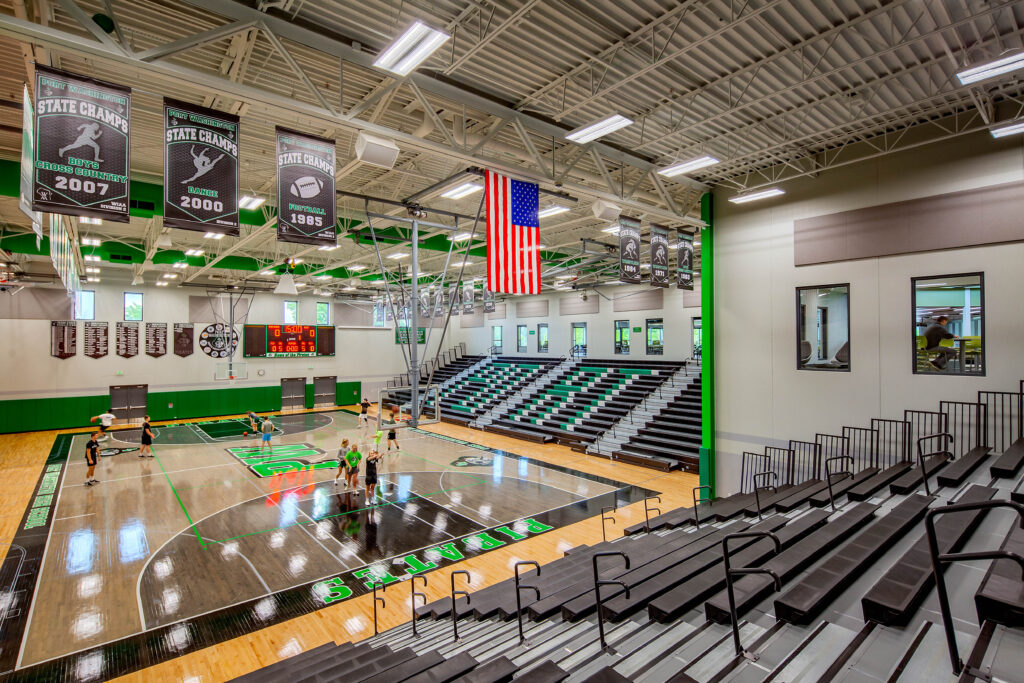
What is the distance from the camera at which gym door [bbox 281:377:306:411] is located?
27.9 meters

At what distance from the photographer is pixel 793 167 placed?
9773 mm

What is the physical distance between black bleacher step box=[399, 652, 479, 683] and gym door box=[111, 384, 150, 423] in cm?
2607

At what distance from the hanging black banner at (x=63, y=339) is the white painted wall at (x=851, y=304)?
1047 inches

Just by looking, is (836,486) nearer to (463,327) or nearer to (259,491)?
(259,491)

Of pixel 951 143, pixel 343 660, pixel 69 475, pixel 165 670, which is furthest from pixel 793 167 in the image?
pixel 69 475

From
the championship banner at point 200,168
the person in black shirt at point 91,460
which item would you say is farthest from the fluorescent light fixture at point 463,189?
the person in black shirt at point 91,460

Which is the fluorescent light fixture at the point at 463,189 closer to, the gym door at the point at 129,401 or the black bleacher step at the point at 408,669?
the black bleacher step at the point at 408,669

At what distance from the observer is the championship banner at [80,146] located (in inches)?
161

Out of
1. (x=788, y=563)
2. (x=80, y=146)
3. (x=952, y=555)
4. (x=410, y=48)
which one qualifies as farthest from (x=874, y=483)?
(x=80, y=146)

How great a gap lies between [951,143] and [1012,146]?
79 cm

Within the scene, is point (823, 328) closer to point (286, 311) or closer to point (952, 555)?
point (952, 555)

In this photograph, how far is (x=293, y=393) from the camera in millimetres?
28188

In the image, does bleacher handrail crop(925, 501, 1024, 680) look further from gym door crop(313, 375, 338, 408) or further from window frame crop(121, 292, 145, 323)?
gym door crop(313, 375, 338, 408)

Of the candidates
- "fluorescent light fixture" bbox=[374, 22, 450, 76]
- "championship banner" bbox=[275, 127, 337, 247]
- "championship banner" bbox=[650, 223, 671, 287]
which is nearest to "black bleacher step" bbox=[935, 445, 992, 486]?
"championship banner" bbox=[650, 223, 671, 287]
